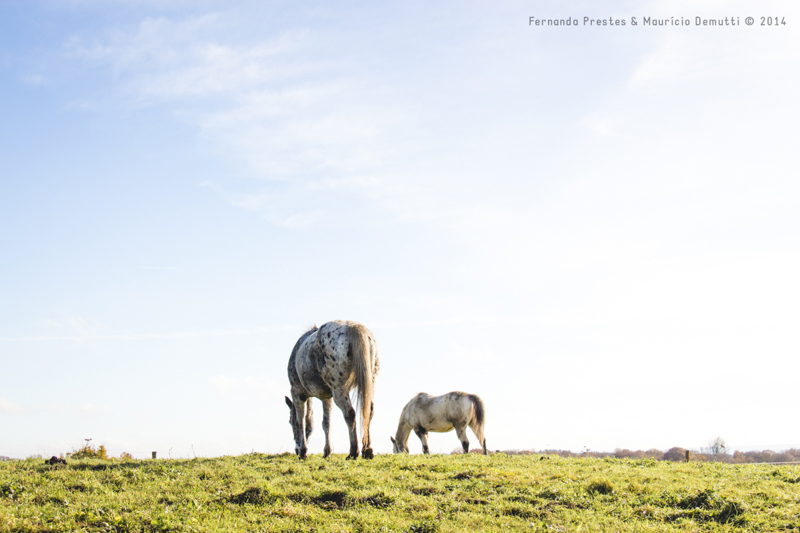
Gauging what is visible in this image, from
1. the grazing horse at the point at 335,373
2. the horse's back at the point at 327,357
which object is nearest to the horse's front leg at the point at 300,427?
the grazing horse at the point at 335,373

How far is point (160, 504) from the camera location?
11062mm

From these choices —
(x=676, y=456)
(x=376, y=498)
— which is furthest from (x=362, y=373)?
(x=676, y=456)

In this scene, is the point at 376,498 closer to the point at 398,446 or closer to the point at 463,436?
the point at 463,436

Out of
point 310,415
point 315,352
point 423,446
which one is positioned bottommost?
point 423,446

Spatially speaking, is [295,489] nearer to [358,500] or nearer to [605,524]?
[358,500]

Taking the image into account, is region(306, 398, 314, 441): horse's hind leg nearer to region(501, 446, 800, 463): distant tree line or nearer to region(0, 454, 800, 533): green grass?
region(0, 454, 800, 533): green grass

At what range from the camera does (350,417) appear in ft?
52.3

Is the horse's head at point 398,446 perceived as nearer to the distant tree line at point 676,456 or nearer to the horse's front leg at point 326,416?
the distant tree line at point 676,456

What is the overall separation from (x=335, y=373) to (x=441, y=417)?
1470 centimetres

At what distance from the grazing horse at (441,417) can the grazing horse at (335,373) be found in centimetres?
1181

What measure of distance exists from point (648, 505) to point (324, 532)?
19.9 feet

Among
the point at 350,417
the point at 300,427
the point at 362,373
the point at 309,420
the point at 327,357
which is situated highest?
the point at 327,357

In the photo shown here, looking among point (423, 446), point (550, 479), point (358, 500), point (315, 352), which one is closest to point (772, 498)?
point (550, 479)

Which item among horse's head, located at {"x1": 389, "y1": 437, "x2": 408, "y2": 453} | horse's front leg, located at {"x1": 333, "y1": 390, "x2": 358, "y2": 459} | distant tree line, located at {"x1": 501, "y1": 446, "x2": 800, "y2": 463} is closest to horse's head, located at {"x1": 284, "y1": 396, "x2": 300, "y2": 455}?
horse's front leg, located at {"x1": 333, "y1": 390, "x2": 358, "y2": 459}
